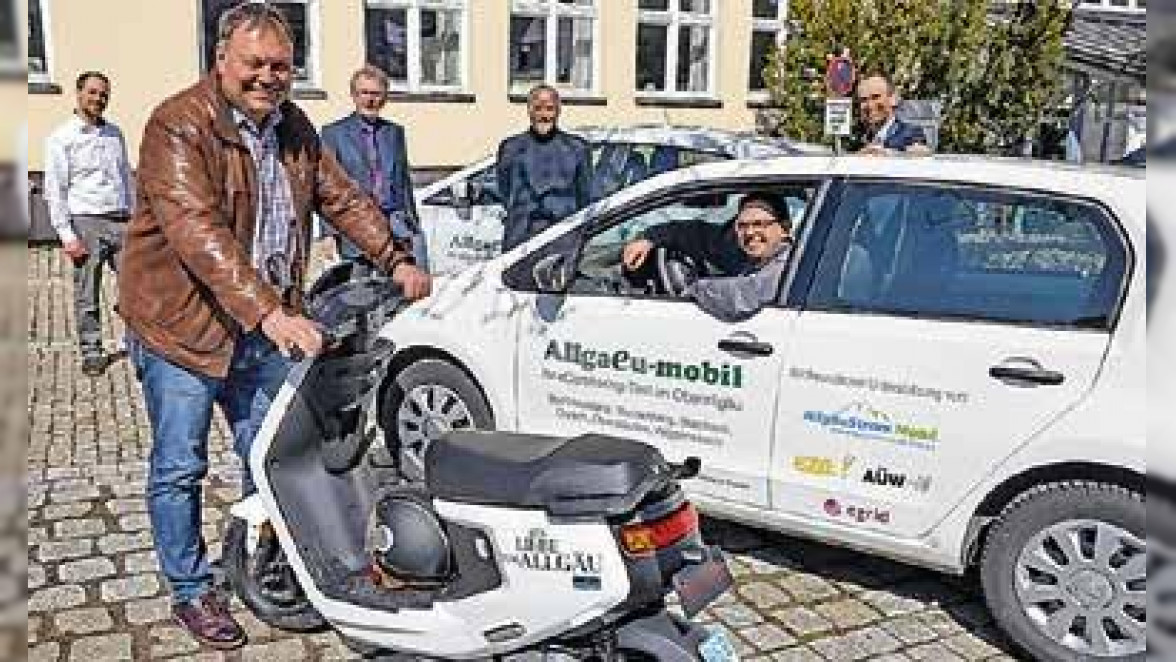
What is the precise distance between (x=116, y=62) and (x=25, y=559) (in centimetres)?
1472

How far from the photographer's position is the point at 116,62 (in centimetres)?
1434

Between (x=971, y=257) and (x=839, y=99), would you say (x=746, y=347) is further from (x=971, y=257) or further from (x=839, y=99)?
(x=839, y=99)

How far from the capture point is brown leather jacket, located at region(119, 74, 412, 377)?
3257mm

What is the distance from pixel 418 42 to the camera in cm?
1638

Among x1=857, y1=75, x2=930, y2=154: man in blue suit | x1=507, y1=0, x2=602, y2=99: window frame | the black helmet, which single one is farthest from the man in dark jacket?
x1=507, y1=0, x2=602, y2=99: window frame

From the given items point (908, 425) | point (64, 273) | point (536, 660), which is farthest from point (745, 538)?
point (64, 273)

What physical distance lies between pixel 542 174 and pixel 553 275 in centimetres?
299

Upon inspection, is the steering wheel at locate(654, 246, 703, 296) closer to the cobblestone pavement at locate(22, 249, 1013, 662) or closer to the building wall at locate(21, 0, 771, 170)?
the cobblestone pavement at locate(22, 249, 1013, 662)

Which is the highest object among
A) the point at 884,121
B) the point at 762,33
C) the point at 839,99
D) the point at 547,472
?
the point at 762,33

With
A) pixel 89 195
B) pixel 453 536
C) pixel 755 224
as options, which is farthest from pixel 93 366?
pixel 453 536

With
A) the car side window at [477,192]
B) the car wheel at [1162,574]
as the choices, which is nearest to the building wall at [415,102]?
the car side window at [477,192]

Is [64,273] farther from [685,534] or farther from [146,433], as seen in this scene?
[685,534]

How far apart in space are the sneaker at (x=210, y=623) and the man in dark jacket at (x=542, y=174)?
3979mm

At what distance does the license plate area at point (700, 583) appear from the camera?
279 centimetres
